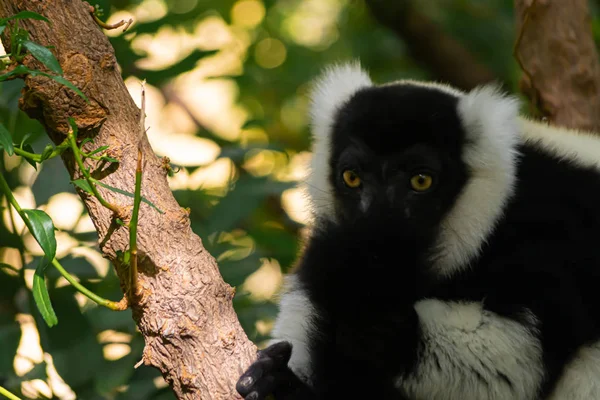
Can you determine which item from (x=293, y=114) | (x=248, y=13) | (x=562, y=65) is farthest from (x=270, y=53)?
(x=562, y=65)

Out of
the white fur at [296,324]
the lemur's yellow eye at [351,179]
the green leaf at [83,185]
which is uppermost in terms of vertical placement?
the green leaf at [83,185]

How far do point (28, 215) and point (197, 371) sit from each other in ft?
2.32

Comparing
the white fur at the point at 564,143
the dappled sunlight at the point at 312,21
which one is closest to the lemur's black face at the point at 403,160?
the white fur at the point at 564,143

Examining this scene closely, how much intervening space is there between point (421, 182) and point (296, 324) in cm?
Answer: 83

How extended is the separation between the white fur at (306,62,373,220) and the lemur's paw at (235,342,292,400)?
3.16 ft

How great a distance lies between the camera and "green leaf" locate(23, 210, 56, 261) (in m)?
2.24

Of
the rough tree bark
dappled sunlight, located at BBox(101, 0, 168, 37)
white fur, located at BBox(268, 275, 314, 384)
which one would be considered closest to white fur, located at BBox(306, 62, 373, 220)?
white fur, located at BBox(268, 275, 314, 384)

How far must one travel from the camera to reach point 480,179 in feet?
11.5

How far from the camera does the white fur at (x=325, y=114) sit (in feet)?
12.5

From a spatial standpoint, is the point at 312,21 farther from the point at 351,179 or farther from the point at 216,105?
the point at 351,179

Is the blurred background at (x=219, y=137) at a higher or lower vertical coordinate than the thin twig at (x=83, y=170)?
lower

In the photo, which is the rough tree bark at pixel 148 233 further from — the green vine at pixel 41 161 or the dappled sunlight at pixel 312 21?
the dappled sunlight at pixel 312 21

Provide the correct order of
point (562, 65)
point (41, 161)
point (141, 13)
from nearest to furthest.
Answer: point (41, 161), point (562, 65), point (141, 13)

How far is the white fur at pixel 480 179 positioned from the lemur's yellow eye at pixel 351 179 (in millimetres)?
428
